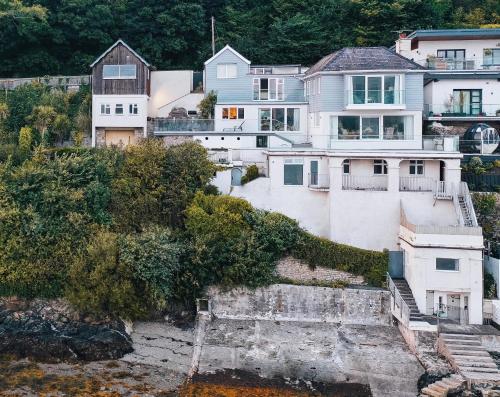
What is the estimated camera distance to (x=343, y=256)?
24125 mm

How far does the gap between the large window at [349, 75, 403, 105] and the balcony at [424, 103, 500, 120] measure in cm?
444

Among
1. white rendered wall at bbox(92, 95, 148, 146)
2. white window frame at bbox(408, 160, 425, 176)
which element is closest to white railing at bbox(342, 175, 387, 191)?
white window frame at bbox(408, 160, 425, 176)

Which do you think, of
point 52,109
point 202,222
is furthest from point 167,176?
point 52,109

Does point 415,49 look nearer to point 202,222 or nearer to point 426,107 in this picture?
point 426,107

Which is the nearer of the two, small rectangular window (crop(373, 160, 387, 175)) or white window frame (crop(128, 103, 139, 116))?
small rectangular window (crop(373, 160, 387, 175))

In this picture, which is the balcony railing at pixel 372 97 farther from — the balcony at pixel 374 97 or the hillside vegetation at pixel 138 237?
the hillside vegetation at pixel 138 237

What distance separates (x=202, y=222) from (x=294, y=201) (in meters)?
5.27

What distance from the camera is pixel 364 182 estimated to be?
26078 mm

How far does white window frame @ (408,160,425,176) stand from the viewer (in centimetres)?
2617

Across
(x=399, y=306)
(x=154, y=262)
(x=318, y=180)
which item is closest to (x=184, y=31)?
(x=318, y=180)

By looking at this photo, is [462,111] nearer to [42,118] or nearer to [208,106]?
[208,106]

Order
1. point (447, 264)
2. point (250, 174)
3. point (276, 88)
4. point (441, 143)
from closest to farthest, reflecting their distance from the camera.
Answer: point (447, 264) < point (250, 174) < point (441, 143) < point (276, 88)

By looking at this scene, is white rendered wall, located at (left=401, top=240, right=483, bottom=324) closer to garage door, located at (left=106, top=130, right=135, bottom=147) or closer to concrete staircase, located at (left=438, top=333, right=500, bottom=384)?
concrete staircase, located at (left=438, top=333, right=500, bottom=384)

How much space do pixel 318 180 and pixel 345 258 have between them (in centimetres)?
463
